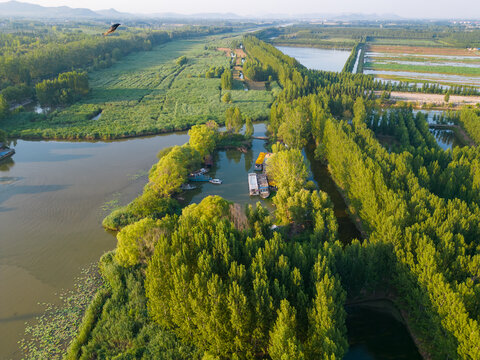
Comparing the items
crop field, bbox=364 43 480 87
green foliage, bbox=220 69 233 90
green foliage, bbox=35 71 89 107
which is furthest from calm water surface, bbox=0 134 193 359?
crop field, bbox=364 43 480 87

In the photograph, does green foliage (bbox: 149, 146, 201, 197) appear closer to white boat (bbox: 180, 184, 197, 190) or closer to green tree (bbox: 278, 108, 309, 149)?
white boat (bbox: 180, 184, 197, 190)

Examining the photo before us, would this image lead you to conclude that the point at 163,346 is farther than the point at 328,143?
No

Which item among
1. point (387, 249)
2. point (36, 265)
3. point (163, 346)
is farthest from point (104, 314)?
point (387, 249)

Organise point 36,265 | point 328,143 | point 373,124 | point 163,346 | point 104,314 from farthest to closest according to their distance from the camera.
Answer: point 373,124 < point 328,143 < point 36,265 < point 104,314 < point 163,346

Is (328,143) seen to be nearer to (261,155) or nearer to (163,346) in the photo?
(261,155)

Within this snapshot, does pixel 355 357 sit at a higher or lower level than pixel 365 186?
lower

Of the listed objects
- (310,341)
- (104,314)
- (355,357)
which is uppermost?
(310,341)

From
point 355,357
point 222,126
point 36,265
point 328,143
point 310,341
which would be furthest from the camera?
point 222,126

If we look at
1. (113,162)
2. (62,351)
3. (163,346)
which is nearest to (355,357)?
(163,346)
